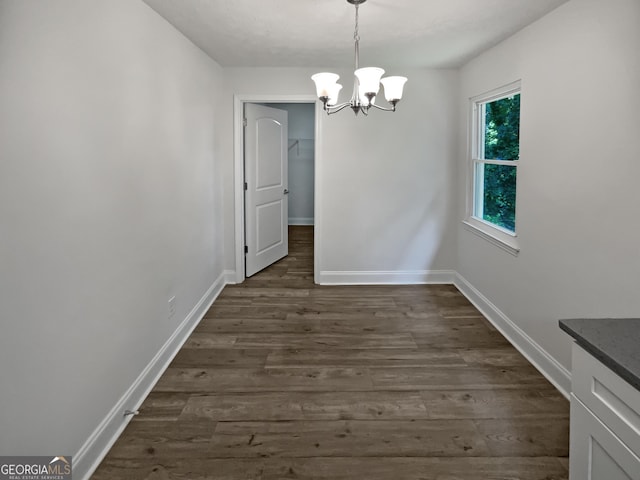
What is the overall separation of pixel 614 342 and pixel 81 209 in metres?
2.02

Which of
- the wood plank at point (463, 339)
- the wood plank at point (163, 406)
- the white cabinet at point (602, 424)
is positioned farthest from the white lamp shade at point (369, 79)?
the wood plank at point (163, 406)

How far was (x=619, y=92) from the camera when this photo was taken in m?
2.27

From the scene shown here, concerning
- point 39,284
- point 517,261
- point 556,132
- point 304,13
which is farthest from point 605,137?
point 39,284

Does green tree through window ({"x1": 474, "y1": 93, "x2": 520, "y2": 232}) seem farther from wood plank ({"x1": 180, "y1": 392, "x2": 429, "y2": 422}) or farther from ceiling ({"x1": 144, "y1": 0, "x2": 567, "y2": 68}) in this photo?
wood plank ({"x1": 180, "y1": 392, "x2": 429, "y2": 422})

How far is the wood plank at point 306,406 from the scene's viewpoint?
8.27 ft

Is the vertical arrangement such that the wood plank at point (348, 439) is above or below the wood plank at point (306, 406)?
below

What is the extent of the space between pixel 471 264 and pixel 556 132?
1947mm

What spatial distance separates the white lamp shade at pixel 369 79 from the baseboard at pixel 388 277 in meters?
2.85

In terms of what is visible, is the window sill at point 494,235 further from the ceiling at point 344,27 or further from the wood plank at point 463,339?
the ceiling at point 344,27

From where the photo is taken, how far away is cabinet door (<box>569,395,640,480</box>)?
1235mm

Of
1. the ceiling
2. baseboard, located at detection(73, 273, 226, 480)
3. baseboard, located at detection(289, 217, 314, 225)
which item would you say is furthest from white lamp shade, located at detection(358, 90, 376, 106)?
baseboard, located at detection(289, 217, 314, 225)

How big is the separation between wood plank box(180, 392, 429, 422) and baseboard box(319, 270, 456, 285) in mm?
2467

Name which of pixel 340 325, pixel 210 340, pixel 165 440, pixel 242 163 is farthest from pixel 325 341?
pixel 242 163

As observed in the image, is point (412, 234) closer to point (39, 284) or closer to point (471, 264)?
point (471, 264)
